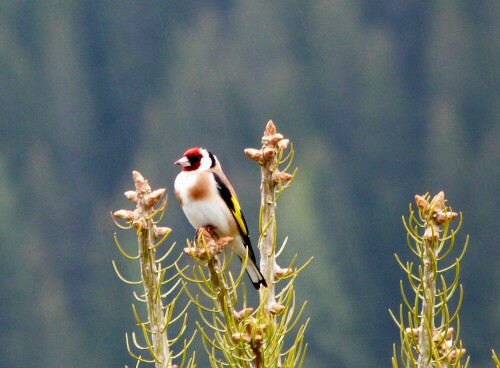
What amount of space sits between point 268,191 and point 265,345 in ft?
0.61

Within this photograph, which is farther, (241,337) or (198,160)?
(198,160)

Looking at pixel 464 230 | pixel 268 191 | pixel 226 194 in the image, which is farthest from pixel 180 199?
pixel 464 230

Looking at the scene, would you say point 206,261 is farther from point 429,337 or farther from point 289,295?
point 429,337

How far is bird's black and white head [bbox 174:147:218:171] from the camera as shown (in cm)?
135

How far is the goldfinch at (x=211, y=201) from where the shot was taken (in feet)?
4.05

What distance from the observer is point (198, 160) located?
1.36m

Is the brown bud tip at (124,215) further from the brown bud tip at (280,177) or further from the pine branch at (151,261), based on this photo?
the brown bud tip at (280,177)

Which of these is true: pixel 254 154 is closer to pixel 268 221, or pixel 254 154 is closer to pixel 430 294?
pixel 268 221

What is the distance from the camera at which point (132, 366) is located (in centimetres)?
514

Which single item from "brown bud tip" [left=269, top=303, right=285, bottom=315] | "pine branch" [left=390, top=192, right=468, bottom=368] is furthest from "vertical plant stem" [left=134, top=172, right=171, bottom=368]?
"pine branch" [left=390, top=192, right=468, bottom=368]

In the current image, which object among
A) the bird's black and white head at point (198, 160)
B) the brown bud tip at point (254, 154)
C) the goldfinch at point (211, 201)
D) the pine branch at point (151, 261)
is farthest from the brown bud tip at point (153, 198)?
the bird's black and white head at point (198, 160)

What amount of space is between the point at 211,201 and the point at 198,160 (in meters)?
0.13

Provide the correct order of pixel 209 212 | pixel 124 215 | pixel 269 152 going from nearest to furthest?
pixel 124 215 < pixel 269 152 < pixel 209 212

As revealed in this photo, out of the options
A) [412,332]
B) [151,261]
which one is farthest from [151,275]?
[412,332]
